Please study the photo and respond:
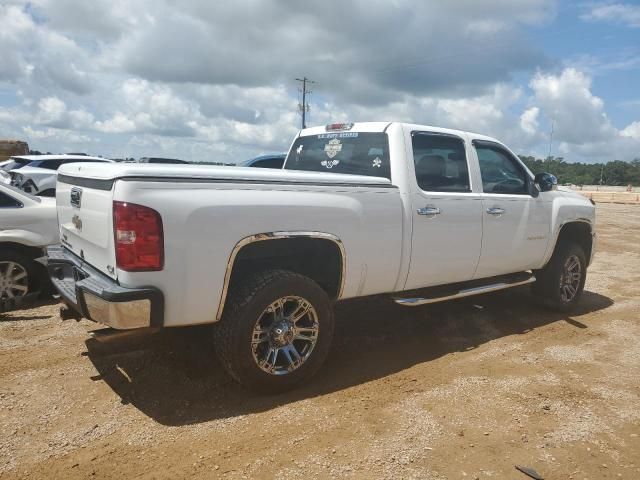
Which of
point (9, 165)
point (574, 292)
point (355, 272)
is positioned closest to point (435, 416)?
point (355, 272)

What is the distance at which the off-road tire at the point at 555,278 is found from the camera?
564cm

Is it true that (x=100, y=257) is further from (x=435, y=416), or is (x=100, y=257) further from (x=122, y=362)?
(x=435, y=416)

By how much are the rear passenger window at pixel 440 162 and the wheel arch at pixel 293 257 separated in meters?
1.07

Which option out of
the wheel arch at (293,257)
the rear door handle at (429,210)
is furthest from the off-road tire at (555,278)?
the wheel arch at (293,257)

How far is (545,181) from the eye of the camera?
17.3 feet

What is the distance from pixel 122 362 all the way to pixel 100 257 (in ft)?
4.06

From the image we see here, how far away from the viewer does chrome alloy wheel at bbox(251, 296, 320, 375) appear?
3289 mm

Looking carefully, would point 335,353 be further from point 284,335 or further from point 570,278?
point 570,278

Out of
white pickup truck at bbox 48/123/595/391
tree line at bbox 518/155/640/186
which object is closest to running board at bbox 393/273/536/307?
white pickup truck at bbox 48/123/595/391

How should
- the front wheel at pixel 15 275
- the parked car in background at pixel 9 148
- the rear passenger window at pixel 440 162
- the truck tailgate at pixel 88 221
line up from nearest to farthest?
1. the truck tailgate at pixel 88 221
2. the rear passenger window at pixel 440 162
3. the front wheel at pixel 15 275
4. the parked car in background at pixel 9 148

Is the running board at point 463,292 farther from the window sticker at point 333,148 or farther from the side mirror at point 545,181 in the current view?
the window sticker at point 333,148

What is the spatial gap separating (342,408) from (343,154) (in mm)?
2321

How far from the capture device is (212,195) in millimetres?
2893

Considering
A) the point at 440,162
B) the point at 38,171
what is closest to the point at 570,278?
the point at 440,162
